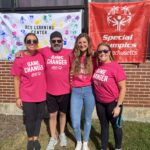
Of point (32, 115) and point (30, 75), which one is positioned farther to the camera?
point (32, 115)

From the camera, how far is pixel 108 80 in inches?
171

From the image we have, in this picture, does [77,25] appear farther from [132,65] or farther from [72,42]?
[132,65]

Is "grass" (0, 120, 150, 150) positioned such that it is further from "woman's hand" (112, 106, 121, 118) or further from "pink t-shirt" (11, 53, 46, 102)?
"pink t-shirt" (11, 53, 46, 102)

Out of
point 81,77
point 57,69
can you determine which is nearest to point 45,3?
point 57,69

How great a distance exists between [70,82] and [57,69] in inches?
13.0

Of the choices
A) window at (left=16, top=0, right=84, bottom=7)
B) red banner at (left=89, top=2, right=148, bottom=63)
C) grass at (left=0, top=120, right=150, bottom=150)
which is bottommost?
grass at (left=0, top=120, right=150, bottom=150)

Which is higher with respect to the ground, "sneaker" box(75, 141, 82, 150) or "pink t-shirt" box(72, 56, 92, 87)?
"pink t-shirt" box(72, 56, 92, 87)

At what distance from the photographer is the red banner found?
579 centimetres

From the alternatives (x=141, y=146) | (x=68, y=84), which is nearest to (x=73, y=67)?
(x=68, y=84)

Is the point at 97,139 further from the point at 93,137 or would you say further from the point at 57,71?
the point at 57,71

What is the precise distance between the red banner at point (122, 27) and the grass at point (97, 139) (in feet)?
4.08

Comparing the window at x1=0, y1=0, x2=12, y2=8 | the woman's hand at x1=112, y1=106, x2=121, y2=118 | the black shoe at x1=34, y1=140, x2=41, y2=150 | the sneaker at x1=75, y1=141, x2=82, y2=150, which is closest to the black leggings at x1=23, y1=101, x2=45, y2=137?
the black shoe at x1=34, y1=140, x2=41, y2=150

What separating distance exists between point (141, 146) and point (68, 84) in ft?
5.05

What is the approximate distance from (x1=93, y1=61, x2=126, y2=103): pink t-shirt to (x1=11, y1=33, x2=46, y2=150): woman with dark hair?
79 centimetres
